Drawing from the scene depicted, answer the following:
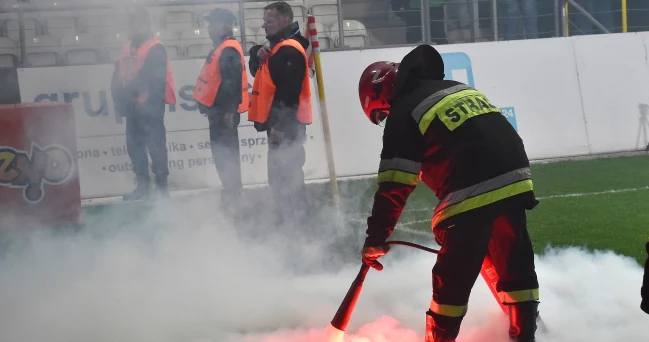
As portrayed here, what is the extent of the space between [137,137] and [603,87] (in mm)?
6457

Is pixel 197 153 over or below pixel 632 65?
below

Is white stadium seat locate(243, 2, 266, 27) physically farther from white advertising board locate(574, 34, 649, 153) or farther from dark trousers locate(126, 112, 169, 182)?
white advertising board locate(574, 34, 649, 153)

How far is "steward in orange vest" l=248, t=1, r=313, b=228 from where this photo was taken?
257 inches

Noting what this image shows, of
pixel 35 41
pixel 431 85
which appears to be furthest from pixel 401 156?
pixel 35 41

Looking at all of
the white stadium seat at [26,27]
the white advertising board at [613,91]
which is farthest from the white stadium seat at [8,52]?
the white advertising board at [613,91]

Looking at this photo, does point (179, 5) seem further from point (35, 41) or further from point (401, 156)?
point (401, 156)

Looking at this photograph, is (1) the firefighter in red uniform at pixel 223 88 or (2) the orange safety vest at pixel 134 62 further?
(1) the firefighter in red uniform at pixel 223 88

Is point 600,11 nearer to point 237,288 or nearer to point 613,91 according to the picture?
point 613,91

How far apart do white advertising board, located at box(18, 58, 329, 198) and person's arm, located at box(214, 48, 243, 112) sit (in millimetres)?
1344

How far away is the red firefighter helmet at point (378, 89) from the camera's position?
3791 millimetres

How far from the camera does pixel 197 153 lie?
31.6ft

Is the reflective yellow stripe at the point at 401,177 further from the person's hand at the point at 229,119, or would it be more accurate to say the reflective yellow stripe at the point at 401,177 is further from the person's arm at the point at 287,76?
the person's hand at the point at 229,119

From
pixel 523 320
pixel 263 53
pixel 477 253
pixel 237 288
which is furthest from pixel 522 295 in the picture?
pixel 263 53

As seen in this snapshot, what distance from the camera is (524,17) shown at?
11867mm
